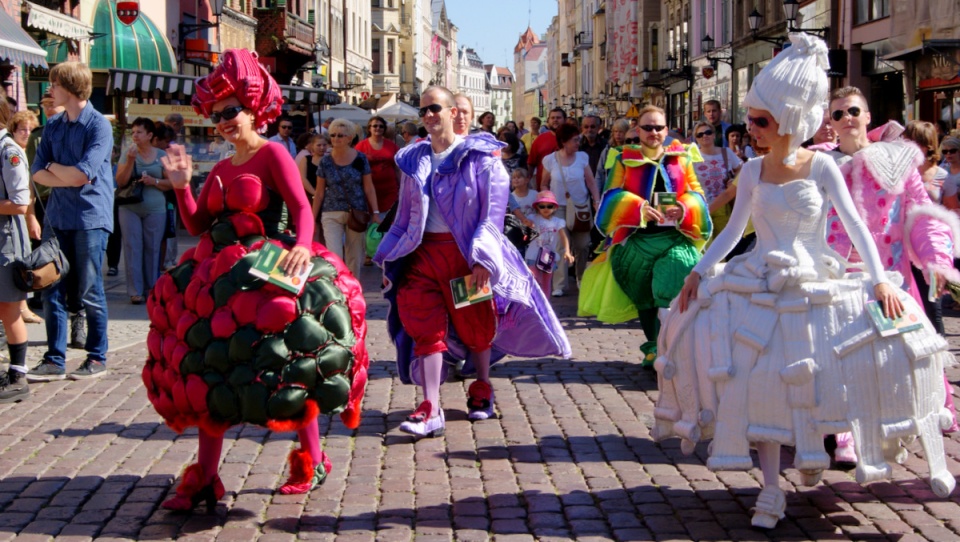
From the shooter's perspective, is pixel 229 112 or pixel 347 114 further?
pixel 347 114

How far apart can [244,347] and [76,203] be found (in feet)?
13.6

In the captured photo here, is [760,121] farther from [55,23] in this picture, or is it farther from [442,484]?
[55,23]

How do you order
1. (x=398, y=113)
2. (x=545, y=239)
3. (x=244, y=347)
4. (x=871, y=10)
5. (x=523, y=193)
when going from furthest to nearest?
(x=398, y=113), (x=871, y=10), (x=523, y=193), (x=545, y=239), (x=244, y=347)

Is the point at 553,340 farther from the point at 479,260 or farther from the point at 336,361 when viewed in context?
the point at 336,361

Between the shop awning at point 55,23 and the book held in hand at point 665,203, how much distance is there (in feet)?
47.7

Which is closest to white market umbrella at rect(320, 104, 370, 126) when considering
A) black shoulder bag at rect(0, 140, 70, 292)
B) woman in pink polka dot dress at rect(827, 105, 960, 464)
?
black shoulder bag at rect(0, 140, 70, 292)

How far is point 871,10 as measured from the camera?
86.4ft

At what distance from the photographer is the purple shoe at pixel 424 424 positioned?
259 inches

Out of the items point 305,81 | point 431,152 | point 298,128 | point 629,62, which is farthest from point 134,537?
point 629,62

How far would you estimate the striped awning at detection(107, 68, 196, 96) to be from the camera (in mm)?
21156

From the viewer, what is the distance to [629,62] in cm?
6297

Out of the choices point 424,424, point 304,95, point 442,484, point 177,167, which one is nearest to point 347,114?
point 304,95

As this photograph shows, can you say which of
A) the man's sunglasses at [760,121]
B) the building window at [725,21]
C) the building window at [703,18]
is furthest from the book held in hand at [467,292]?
the building window at [703,18]

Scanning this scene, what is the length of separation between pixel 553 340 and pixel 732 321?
7.91 feet
